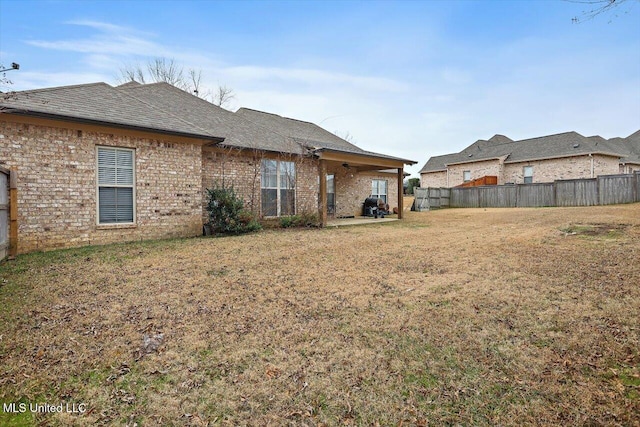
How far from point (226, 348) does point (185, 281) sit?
7.76ft

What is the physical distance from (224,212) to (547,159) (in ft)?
79.2

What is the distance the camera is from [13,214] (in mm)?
6641

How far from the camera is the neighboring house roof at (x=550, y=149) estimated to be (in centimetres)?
2184

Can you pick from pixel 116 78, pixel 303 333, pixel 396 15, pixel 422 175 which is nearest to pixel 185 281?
pixel 303 333

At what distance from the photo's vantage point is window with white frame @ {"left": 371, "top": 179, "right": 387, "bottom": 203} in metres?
18.5

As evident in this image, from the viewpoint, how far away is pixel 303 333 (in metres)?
3.25

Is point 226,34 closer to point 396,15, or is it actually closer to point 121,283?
point 396,15

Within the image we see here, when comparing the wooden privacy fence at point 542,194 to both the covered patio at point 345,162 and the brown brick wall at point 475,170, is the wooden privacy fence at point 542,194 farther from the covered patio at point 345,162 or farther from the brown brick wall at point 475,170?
the covered patio at point 345,162

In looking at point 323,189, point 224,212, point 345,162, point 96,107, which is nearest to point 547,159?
point 345,162

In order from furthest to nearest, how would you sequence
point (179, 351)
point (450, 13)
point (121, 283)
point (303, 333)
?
point (450, 13) < point (121, 283) < point (303, 333) < point (179, 351)

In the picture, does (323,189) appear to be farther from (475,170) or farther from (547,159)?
(475,170)

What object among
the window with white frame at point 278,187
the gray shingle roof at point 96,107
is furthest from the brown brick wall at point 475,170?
the gray shingle roof at point 96,107

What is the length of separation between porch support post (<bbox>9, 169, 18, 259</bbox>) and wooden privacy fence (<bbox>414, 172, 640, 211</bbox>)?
20228 millimetres

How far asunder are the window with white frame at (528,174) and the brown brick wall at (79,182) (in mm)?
24912
